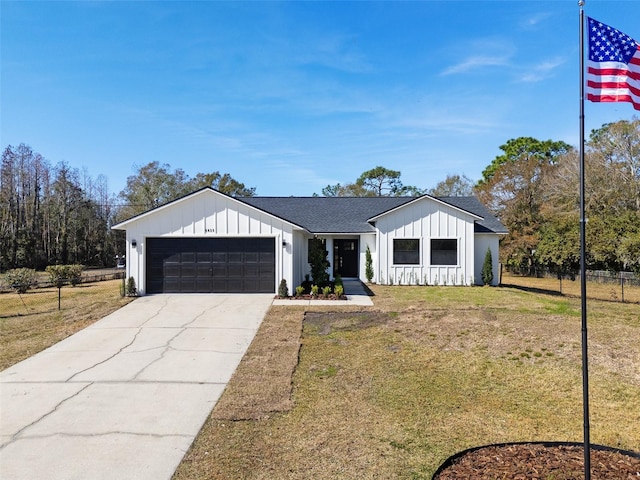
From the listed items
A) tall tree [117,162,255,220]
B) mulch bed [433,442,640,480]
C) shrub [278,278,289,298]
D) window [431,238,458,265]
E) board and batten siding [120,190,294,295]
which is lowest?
mulch bed [433,442,640,480]

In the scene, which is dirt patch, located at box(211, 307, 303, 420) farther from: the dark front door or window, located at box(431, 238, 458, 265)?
the dark front door

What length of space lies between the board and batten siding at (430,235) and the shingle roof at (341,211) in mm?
1854

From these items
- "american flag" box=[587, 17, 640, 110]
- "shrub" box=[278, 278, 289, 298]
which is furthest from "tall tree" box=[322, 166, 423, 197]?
"american flag" box=[587, 17, 640, 110]

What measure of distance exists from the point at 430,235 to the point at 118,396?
1560cm

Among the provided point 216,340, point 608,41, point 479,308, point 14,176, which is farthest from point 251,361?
point 14,176

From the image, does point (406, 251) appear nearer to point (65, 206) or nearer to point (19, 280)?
point (19, 280)

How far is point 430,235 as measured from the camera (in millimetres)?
19125

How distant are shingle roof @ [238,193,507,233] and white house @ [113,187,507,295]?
118 mm

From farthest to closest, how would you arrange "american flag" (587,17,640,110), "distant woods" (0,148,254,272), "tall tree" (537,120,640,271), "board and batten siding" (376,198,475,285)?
"distant woods" (0,148,254,272) < "tall tree" (537,120,640,271) < "board and batten siding" (376,198,475,285) < "american flag" (587,17,640,110)

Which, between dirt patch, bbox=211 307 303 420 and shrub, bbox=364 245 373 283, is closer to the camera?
dirt patch, bbox=211 307 303 420

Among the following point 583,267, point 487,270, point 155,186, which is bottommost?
point 487,270

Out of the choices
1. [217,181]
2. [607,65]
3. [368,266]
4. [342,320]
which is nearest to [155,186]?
[217,181]

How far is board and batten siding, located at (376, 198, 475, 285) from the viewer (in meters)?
19.1

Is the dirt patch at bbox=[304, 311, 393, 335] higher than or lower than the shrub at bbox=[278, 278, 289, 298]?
lower
